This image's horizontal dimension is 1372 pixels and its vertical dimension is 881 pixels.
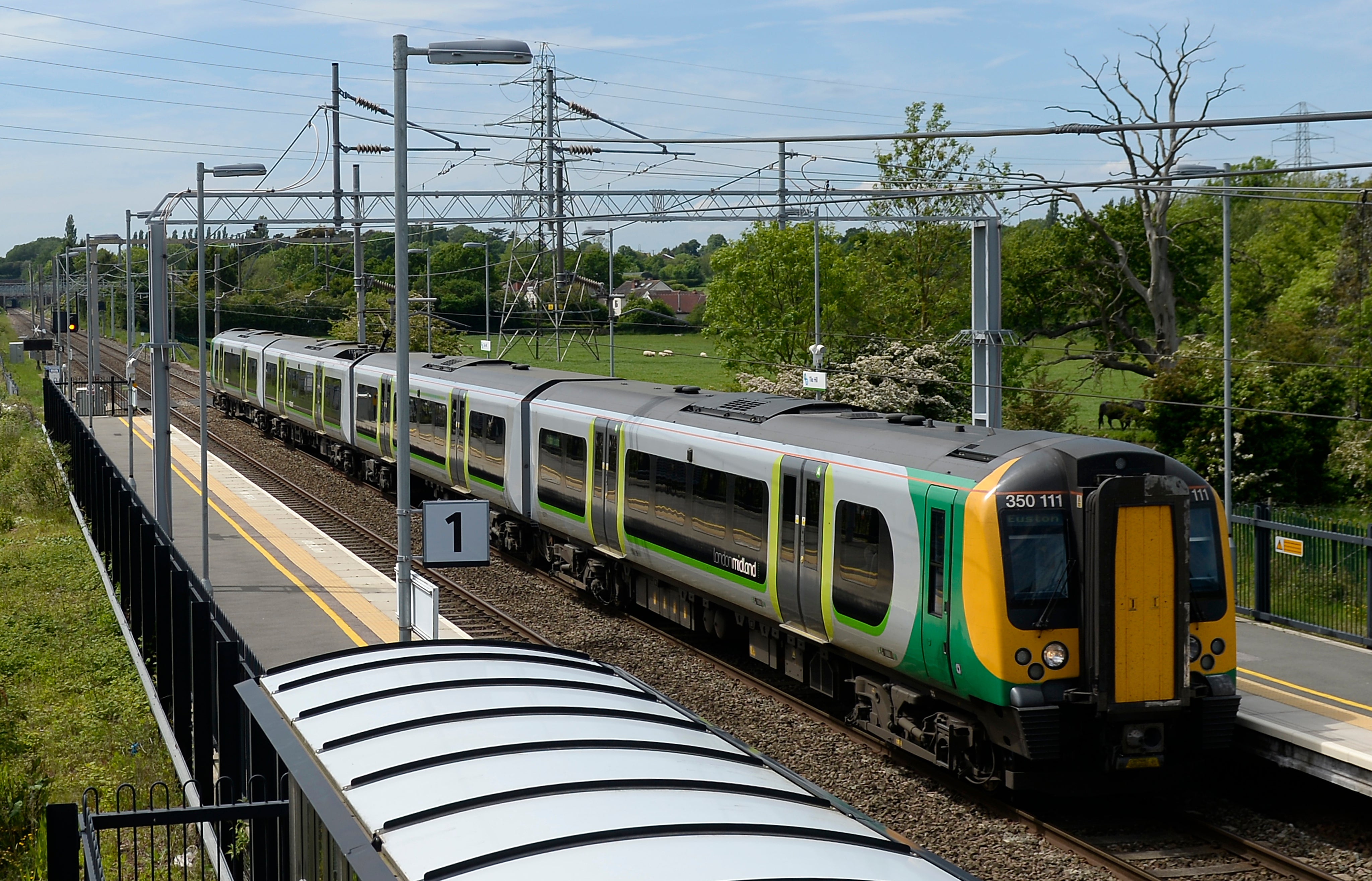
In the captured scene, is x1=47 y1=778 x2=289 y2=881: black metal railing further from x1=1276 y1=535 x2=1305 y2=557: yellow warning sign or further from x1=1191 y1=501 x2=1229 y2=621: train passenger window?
x1=1276 y1=535 x2=1305 y2=557: yellow warning sign

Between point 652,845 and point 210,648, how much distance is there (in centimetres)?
639

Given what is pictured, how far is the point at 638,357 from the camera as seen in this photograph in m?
84.8

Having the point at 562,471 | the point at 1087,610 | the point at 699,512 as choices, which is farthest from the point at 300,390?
the point at 1087,610

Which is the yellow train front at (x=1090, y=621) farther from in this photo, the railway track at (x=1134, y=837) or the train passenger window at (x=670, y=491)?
the train passenger window at (x=670, y=491)

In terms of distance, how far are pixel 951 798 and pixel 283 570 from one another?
13.0m

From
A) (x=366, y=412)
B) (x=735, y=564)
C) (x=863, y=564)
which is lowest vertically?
(x=735, y=564)

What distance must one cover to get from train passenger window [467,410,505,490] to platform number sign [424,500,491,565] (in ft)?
29.5

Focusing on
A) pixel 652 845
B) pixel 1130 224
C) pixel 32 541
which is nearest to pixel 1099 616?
pixel 652 845

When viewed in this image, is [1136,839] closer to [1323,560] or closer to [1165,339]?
[1323,560]

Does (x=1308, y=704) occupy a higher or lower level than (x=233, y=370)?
lower

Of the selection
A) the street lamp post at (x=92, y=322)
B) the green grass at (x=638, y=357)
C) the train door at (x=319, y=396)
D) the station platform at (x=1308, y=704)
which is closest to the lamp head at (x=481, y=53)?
the station platform at (x=1308, y=704)

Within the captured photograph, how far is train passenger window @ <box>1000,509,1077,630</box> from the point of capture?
1015 cm

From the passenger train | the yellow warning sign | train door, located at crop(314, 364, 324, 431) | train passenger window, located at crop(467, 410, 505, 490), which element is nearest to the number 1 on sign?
the passenger train

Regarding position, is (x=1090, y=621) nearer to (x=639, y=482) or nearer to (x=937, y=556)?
(x=937, y=556)
